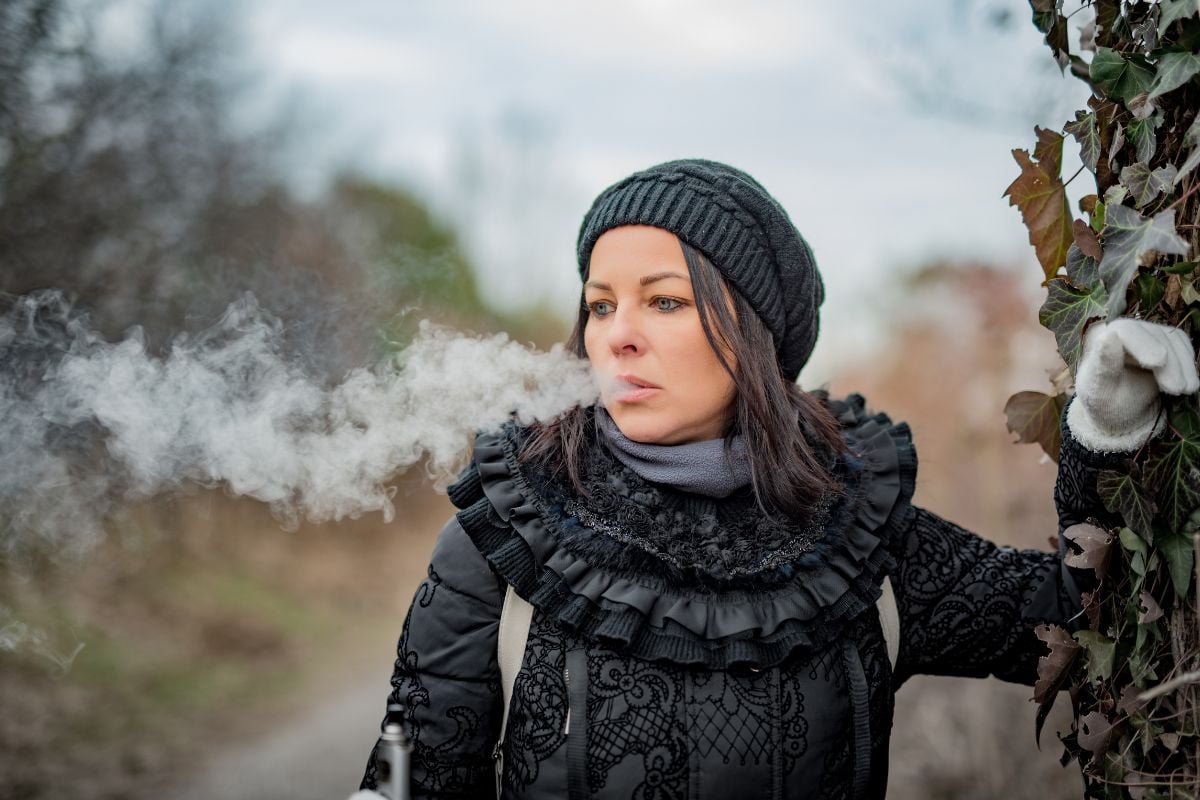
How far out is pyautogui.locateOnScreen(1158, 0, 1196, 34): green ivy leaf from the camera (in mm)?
1613

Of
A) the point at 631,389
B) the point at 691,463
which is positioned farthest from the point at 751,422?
the point at 631,389

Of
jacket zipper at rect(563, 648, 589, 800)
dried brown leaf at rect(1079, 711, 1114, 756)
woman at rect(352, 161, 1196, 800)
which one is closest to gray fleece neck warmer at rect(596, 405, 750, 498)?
woman at rect(352, 161, 1196, 800)

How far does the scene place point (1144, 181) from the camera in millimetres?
1725

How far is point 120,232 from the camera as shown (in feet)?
18.5

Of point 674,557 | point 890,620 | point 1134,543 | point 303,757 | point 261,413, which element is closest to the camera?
point 1134,543

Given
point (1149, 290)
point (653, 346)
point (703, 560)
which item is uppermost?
point (653, 346)

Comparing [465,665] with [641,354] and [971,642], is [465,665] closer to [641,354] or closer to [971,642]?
[641,354]

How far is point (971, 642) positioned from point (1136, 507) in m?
0.62

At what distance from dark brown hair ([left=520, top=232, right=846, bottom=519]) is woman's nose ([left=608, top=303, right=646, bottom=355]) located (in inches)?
5.9

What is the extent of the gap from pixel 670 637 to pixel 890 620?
559mm

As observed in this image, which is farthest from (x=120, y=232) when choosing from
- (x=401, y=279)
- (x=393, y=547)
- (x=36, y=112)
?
(x=393, y=547)

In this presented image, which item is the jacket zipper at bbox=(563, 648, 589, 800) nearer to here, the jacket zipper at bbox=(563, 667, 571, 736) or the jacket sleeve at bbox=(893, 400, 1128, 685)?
the jacket zipper at bbox=(563, 667, 571, 736)

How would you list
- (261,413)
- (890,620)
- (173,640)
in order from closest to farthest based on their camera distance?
(890,620)
(261,413)
(173,640)

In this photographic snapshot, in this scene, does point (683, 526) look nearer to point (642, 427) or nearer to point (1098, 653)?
point (642, 427)
